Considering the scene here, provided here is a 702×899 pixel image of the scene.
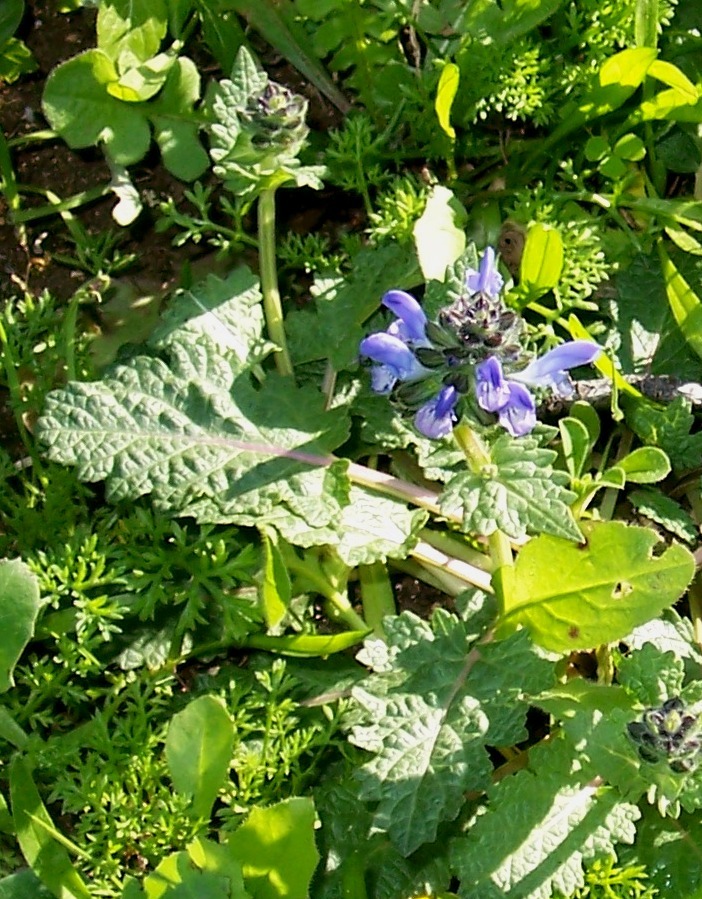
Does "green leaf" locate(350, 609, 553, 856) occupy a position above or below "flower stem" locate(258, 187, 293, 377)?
below

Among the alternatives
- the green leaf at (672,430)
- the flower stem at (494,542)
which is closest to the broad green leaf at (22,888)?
the flower stem at (494,542)

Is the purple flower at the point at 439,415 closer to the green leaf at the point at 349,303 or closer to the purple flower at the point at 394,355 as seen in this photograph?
the purple flower at the point at 394,355

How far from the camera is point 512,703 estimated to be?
2246 millimetres

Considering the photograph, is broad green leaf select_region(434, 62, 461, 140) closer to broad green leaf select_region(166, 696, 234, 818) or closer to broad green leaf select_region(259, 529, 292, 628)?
broad green leaf select_region(259, 529, 292, 628)

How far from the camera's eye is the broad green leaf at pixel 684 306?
2.63 m

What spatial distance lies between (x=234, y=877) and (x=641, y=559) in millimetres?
964

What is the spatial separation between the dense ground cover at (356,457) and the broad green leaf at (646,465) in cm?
1

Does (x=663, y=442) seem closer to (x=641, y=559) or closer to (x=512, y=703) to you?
(x=641, y=559)

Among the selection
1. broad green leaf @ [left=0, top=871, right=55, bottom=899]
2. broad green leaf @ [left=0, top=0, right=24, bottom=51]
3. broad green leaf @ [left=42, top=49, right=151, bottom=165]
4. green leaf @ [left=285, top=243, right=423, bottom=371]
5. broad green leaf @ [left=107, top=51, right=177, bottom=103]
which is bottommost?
broad green leaf @ [left=0, top=871, right=55, bottom=899]

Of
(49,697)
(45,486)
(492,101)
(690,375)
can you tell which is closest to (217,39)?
(492,101)

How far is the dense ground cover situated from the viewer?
2.20 m

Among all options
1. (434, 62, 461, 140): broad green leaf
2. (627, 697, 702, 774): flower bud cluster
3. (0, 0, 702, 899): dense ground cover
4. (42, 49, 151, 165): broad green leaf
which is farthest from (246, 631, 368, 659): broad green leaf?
(42, 49, 151, 165): broad green leaf

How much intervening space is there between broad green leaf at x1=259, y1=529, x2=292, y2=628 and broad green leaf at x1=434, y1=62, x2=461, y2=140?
1.07 meters

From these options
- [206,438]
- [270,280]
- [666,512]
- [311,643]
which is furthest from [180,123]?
[666,512]
